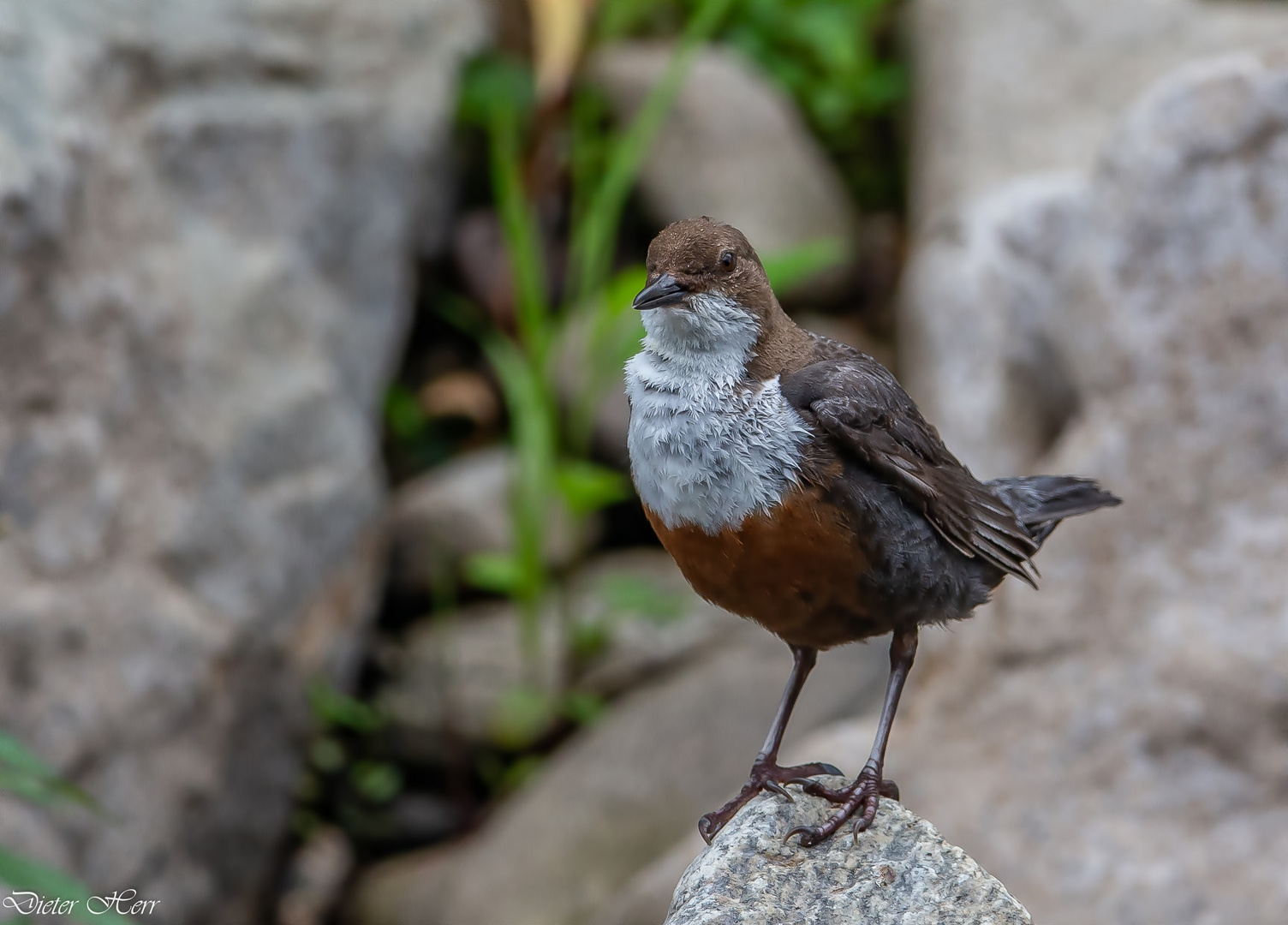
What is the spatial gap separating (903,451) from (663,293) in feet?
2.36

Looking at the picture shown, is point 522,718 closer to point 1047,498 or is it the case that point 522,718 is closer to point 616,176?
point 616,176

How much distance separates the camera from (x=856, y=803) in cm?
316

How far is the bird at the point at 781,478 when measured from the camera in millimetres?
3074

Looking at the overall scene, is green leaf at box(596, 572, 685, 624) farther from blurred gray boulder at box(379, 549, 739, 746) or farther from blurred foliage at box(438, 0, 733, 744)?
blurred foliage at box(438, 0, 733, 744)

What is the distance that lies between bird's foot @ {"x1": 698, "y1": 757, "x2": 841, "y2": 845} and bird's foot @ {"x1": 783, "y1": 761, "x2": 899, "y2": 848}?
0.10m

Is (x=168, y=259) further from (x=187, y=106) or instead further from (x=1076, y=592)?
(x=1076, y=592)

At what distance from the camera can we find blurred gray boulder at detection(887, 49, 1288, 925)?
4574mm

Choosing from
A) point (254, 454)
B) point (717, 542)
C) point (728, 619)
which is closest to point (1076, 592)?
point (728, 619)

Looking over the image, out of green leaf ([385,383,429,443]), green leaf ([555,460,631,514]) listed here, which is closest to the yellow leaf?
green leaf ([385,383,429,443])

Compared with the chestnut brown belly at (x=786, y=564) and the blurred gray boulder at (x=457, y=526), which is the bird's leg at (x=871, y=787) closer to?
the chestnut brown belly at (x=786, y=564)

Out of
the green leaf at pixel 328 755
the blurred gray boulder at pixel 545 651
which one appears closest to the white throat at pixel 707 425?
the blurred gray boulder at pixel 545 651

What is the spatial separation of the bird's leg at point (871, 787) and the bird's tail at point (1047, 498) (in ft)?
1.91
